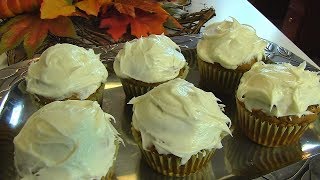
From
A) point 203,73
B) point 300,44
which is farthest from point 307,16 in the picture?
point 203,73

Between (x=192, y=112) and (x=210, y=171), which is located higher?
(x=192, y=112)

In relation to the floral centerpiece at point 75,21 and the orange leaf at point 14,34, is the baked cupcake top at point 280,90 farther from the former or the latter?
the orange leaf at point 14,34

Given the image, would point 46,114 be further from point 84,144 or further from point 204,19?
point 204,19

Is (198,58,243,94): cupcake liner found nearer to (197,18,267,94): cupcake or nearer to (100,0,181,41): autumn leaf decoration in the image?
(197,18,267,94): cupcake

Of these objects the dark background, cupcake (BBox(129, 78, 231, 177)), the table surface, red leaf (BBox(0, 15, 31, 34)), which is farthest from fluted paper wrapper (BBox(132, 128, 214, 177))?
the dark background

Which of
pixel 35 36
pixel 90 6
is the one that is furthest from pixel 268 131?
pixel 35 36

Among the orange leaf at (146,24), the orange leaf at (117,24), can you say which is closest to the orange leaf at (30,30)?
the orange leaf at (117,24)
